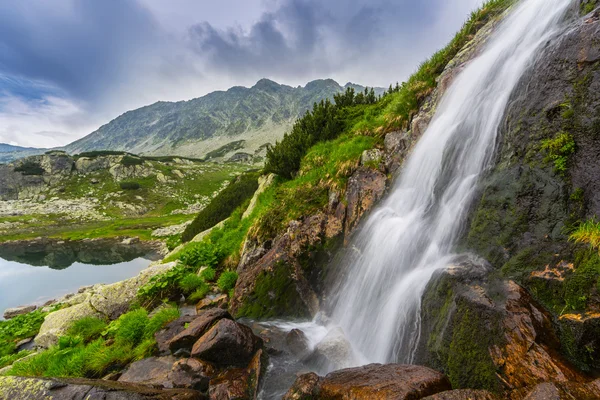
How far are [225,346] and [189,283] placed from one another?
5585 mm

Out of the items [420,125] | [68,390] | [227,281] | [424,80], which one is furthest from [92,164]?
[68,390]

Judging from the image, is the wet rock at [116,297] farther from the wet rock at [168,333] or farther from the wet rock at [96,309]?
the wet rock at [168,333]

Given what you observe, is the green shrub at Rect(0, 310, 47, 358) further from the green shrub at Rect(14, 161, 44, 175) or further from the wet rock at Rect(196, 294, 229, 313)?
the green shrub at Rect(14, 161, 44, 175)

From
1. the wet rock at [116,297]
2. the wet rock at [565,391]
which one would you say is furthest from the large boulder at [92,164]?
the wet rock at [565,391]

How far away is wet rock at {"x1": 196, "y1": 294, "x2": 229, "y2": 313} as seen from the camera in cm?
1005

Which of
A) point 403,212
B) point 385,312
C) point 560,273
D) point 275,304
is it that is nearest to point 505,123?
point 403,212

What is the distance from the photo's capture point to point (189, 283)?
36.8 ft

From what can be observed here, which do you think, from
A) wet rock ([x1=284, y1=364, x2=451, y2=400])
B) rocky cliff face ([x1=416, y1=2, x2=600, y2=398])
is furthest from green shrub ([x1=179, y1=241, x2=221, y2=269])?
rocky cliff face ([x1=416, y1=2, x2=600, y2=398])

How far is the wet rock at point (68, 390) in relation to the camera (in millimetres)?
4180

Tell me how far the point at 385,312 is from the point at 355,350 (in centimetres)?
124

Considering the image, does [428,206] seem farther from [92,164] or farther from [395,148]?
[92,164]

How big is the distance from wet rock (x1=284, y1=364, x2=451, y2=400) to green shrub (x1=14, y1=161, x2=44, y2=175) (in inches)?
6430

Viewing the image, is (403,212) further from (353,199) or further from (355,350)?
(355,350)

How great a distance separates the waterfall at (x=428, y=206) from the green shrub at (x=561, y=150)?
1.46 metres
